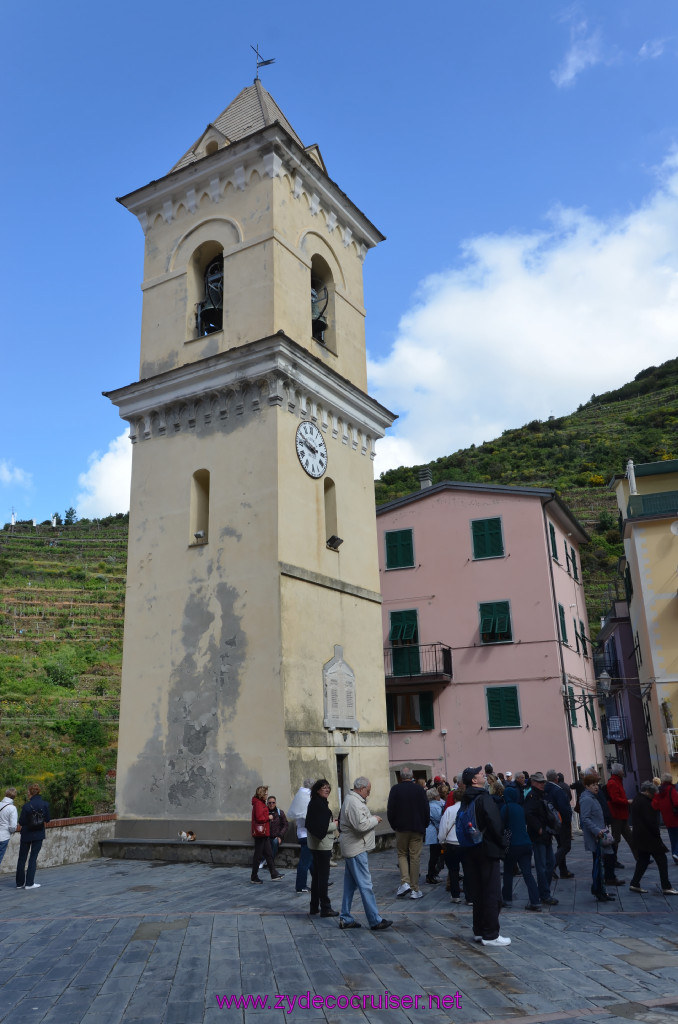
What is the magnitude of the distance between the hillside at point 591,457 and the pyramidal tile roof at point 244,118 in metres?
33.4

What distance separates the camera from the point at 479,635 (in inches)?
964

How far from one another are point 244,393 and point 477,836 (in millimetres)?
10160

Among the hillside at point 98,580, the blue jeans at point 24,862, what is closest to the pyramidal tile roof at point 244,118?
the blue jeans at point 24,862

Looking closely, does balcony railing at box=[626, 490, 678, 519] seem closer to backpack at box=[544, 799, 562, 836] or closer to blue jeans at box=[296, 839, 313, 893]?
backpack at box=[544, 799, 562, 836]

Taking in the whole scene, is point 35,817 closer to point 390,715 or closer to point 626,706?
point 390,715

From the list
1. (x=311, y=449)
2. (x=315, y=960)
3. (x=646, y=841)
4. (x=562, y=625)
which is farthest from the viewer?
(x=562, y=625)

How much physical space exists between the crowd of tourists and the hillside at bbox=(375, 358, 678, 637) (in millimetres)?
38990

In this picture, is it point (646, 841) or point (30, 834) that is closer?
point (646, 841)

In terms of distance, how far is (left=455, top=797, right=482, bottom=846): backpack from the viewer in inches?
297

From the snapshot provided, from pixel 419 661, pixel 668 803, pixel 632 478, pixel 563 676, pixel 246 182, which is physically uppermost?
pixel 246 182

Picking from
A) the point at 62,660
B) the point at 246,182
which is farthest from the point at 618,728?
the point at 62,660

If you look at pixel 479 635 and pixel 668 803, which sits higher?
pixel 479 635

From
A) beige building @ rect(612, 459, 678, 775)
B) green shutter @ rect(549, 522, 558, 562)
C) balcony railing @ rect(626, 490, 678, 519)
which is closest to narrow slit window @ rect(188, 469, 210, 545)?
green shutter @ rect(549, 522, 558, 562)

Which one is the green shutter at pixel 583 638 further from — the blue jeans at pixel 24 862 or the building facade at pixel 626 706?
the blue jeans at pixel 24 862
